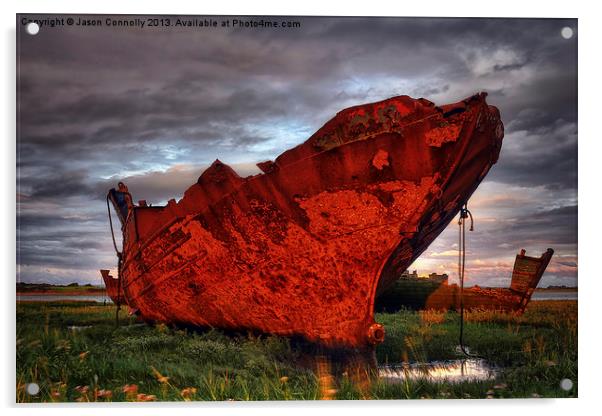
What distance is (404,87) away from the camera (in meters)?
5.75

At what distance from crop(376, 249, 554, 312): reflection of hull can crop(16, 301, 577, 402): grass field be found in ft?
1.85

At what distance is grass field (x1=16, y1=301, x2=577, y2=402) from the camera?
538 cm

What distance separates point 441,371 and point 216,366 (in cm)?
211

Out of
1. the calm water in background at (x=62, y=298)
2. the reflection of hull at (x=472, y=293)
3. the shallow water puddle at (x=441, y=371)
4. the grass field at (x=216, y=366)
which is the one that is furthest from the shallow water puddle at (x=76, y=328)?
the reflection of hull at (x=472, y=293)

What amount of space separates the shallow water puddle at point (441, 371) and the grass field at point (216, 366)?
0.08m

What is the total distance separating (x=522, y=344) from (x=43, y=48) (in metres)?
5.63

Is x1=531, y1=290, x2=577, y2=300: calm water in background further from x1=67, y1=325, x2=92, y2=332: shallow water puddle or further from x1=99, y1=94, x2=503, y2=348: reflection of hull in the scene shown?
x1=67, y1=325, x2=92, y2=332: shallow water puddle

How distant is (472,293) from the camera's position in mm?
8758

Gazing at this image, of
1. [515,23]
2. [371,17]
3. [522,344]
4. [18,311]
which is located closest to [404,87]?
[371,17]

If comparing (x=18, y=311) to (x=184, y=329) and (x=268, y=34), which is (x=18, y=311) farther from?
(x=268, y=34)

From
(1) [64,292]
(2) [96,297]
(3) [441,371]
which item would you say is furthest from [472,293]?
(1) [64,292]

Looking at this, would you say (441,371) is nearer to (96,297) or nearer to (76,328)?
(76,328)

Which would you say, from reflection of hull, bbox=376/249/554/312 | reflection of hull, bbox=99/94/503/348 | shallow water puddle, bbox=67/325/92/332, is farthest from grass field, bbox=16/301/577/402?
reflection of hull, bbox=376/249/554/312

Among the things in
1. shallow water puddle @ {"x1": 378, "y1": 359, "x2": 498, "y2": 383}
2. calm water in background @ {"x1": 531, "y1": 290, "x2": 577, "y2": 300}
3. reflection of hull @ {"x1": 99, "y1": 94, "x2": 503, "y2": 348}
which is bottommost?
shallow water puddle @ {"x1": 378, "y1": 359, "x2": 498, "y2": 383}
